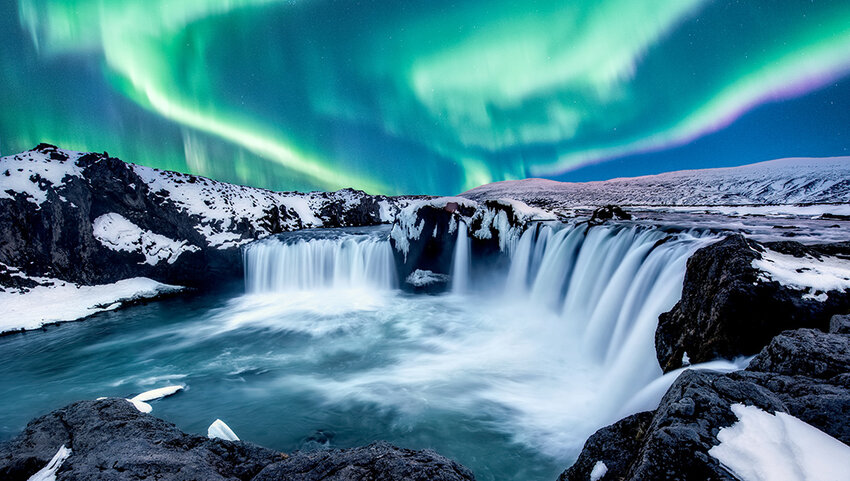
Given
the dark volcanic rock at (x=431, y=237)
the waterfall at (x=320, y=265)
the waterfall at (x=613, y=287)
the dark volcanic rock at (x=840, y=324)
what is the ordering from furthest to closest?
1. the waterfall at (x=320, y=265)
2. the dark volcanic rock at (x=431, y=237)
3. the waterfall at (x=613, y=287)
4. the dark volcanic rock at (x=840, y=324)

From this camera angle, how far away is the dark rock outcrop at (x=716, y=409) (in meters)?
1.53

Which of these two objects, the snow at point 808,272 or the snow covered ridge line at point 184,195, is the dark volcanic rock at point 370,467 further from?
the snow covered ridge line at point 184,195

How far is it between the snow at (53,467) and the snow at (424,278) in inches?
568

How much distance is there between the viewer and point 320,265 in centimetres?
2100

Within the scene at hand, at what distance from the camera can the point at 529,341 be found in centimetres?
982

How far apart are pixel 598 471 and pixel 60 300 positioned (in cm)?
2383

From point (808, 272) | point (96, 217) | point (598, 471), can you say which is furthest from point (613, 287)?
point (96, 217)

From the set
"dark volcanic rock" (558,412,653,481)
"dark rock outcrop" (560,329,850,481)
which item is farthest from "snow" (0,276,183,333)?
"dark rock outcrop" (560,329,850,481)

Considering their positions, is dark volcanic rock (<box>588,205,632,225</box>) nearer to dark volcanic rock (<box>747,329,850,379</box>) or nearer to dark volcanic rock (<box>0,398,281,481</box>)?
dark volcanic rock (<box>747,329,850,379</box>)

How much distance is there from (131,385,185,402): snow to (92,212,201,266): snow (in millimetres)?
16580

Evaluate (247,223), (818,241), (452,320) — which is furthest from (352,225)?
(818,241)

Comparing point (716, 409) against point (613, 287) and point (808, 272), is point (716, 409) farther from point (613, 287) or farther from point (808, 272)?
point (613, 287)

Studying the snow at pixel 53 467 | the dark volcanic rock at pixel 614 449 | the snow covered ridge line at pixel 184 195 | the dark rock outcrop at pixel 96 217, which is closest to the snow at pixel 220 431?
the snow at pixel 53 467

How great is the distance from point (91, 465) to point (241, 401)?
563 cm
